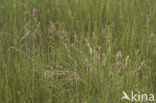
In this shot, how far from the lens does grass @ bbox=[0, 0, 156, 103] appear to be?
186 cm

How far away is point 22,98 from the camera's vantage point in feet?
5.69

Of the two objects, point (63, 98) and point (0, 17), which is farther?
point (0, 17)

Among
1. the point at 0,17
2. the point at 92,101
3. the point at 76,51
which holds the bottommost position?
the point at 92,101

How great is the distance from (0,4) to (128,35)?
135cm

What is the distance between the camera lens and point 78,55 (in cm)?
219

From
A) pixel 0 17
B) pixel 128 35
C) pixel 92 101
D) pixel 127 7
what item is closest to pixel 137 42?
pixel 128 35

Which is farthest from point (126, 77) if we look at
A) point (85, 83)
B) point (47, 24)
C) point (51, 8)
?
point (51, 8)

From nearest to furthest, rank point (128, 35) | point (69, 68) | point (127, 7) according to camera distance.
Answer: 1. point (69, 68)
2. point (128, 35)
3. point (127, 7)

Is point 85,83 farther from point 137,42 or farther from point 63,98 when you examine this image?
point 137,42

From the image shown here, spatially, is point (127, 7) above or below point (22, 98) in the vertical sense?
above

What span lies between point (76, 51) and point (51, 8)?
4.08 feet

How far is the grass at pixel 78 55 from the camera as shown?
186 cm

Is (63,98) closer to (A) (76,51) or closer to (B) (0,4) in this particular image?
(A) (76,51)

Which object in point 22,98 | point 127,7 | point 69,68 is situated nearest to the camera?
point 22,98
